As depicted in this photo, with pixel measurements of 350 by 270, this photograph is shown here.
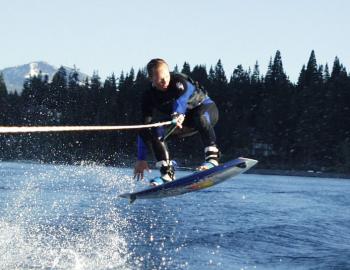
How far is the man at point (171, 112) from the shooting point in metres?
9.36

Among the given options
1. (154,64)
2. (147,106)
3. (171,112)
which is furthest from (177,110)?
(154,64)

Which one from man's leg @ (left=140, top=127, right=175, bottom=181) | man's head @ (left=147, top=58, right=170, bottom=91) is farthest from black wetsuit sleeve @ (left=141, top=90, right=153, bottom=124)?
man's head @ (left=147, top=58, right=170, bottom=91)

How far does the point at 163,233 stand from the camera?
1631 centimetres

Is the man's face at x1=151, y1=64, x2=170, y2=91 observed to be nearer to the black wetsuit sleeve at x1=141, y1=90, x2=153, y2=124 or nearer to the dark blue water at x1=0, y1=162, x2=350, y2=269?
the black wetsuit sleeve at x1=141, y1=90, x2=153, y2=124

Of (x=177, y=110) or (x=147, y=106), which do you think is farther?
(x=147, y=106)

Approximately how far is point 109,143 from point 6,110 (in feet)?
86.4

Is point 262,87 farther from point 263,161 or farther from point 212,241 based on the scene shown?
point 212,241

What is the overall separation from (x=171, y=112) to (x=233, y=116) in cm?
7512

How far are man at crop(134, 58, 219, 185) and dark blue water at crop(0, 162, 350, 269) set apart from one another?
3176 mm

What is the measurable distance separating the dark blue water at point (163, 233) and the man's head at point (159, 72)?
4261 millimetres

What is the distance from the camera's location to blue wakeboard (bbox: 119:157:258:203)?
9711mm

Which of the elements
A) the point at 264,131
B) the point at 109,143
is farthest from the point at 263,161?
the point at 109,143

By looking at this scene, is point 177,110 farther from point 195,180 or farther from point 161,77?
point 195,180

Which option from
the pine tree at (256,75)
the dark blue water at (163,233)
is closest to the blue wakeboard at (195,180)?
the dark blue water at (163,233)
